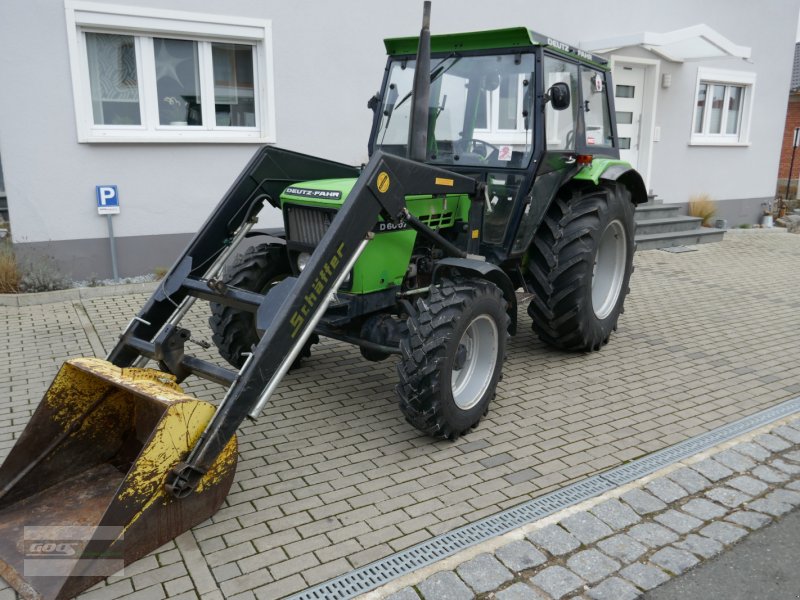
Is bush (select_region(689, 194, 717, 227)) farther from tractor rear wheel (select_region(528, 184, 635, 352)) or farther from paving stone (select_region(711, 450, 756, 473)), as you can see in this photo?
paving stone (select_region(711, 450, 756, 473))

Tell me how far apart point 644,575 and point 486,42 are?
3.49 metres

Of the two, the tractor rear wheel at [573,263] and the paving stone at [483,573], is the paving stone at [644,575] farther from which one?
the tractor rear wheel at [573,263]

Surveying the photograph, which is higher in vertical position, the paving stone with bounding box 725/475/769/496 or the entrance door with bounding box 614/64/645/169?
the entrance door with bounding box 614/64/645/169

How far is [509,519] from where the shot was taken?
3104mm

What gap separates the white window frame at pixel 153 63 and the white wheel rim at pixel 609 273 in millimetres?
4349

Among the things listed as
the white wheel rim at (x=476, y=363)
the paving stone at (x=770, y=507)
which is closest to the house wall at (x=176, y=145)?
the white wheel rim at (x=476, y=363)

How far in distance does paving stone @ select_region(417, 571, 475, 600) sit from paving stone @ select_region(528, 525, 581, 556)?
464 millimetres

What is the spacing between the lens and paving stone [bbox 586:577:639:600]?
8.60 ft

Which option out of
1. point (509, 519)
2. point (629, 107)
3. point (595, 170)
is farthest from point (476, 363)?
point (629, 107)

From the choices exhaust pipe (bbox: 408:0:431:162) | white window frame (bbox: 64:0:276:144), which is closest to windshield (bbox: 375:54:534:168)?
exhaust pipe (bbox: 408:0:431:162)

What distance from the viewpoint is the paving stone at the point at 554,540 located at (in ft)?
9.49

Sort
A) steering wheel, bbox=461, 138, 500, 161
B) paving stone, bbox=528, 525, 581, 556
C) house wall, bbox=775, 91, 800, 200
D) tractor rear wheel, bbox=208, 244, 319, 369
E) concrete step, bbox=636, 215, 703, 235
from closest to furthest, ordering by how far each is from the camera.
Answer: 1. paving stone, bbox=528, 525, 581, 556
2. tractor rear wheel, bbox=208, 244, 319, 369
3. steering wheel, bbox=461, 138, 500, 161
4. concrete step, bbox=636, 215, 703, 235
5. house wall, bbox=775, 91, 800, 200

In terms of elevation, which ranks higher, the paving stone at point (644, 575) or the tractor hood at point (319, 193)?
the tractor hood at point (319, 193)

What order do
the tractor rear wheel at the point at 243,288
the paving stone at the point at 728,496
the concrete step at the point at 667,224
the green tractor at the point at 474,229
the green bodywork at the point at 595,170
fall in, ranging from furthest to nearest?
the concrete step at the point at 667,224 → the green bodywork at the point at 595,170 → the tractor rear wheel at the point at 243,288 → the green tractor at the point at 474,229 → the paving stone at the point at 728,496
